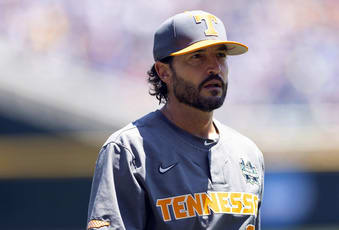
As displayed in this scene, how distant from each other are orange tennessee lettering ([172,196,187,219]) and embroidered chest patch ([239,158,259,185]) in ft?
1.08

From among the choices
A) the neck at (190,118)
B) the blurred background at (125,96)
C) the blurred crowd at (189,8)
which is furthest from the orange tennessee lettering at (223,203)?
the blurred crowd at (189,8)

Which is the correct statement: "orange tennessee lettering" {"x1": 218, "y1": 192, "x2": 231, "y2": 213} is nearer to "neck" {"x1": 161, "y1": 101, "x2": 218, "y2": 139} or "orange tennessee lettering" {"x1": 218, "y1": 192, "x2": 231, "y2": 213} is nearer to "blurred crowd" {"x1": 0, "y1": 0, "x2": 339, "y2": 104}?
"neck" {"x1": 161, "y1": 101, "x2": 218, "y2": 139}

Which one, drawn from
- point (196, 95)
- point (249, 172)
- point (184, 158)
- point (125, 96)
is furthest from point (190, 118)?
point (125, 96)

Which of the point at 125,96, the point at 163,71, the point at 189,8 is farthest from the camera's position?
the point at 189,8

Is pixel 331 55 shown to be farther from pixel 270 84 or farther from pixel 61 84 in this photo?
pixel 61 84

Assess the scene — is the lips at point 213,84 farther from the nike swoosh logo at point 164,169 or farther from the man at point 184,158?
the nike swoosh logo at point 164,169

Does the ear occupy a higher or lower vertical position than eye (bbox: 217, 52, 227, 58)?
lower

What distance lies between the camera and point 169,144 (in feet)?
8.06

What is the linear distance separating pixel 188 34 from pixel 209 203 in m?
0.62

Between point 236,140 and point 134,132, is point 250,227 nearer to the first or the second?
point 236,140

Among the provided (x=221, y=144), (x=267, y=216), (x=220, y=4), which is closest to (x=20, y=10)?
(x=220, y=4)

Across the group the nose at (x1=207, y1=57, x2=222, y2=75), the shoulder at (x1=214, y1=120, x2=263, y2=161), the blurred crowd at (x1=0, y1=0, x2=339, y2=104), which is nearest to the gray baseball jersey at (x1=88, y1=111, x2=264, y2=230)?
the shoulder at (x1=214, y1=120, x2=263, y2=161)

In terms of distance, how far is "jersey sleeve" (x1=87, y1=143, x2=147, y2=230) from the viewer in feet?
7.57

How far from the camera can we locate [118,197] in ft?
7.67
